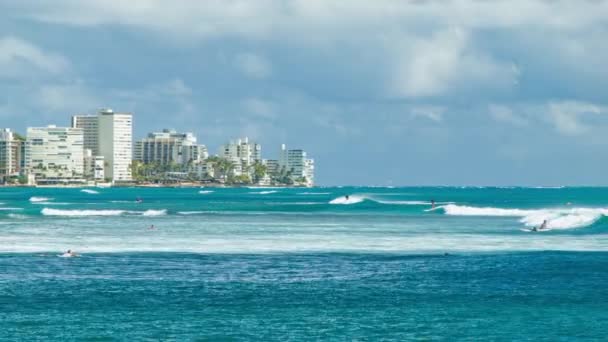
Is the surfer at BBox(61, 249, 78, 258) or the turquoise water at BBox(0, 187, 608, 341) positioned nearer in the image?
the turquoise water at BBox(0, 187, 608, 341)

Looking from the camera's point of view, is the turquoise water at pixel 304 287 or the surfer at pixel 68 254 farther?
the surfer at pixel 68 254

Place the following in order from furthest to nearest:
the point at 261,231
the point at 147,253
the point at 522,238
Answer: the point at 261,231 < the point at 522,238 < the point at 147,253

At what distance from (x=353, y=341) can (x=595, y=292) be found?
12.4 m

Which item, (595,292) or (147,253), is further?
(147,253)

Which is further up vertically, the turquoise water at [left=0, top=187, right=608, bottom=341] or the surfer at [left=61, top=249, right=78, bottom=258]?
the surfer at [left=61, top=249, right=78, bottom=258]

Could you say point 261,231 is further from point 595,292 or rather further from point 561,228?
point 595,292

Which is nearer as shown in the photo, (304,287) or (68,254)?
(304,287)

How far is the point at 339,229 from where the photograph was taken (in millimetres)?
77250

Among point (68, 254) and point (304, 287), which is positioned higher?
point (68, 254)

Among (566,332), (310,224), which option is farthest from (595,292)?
(310,224)

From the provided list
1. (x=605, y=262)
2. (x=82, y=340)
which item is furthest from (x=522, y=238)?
(x=82, y=340)

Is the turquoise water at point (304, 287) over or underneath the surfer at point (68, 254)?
underneath

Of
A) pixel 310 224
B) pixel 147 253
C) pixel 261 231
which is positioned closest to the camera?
pixel 147 253

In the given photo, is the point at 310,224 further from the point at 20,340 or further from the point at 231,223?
the point at 20,340
